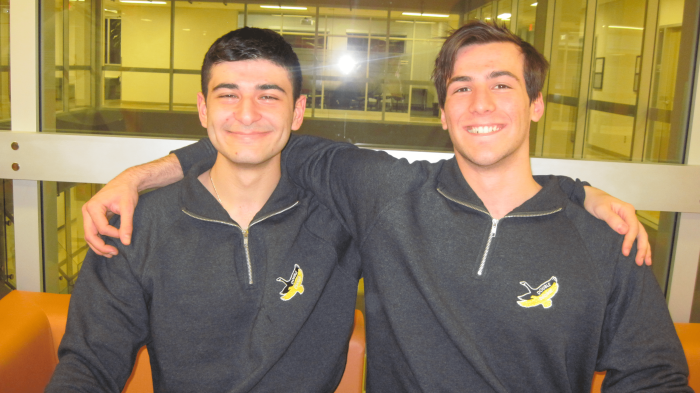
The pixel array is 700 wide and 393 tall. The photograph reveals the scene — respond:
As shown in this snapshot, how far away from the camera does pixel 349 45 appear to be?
250cm

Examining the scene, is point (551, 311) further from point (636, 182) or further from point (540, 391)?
point (636, 182)

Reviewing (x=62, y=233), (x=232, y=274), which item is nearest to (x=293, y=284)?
(x=232, y=274)

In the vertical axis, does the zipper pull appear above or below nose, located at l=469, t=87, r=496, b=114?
below

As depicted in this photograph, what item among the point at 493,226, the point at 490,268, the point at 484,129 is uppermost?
the point at 484,129

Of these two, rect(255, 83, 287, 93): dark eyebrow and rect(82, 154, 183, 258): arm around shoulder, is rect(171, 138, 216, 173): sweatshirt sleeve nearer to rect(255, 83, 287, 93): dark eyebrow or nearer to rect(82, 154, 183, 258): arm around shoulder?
rect(82, 154, 183, 258): arm around shoulder

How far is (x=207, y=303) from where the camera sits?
1.63m

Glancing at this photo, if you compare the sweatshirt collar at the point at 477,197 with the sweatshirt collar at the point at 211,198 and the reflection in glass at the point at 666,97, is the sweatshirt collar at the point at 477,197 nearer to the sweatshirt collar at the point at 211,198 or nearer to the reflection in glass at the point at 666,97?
the sweatshirt collar at the point at 211,198

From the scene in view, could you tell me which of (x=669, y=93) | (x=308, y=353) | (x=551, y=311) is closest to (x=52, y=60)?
(x=308, y=353)

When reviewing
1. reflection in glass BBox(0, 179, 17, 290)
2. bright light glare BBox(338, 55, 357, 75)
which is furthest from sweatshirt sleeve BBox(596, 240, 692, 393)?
reflection in glass BBox(0, 179, 17, 290)

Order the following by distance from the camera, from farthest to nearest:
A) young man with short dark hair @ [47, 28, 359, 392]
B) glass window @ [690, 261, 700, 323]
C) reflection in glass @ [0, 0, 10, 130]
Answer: glass window @ [690, 261, 700, 323], reflection in glass @ [0, 0, 10, 130], young man with short dark hair @ [47, 28, 359, 392]

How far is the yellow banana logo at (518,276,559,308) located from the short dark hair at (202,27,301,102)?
1.10m

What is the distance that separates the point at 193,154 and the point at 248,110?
407mm

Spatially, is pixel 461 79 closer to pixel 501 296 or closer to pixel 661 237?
pixel 501 296

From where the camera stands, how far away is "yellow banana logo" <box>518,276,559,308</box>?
1.55 metres
